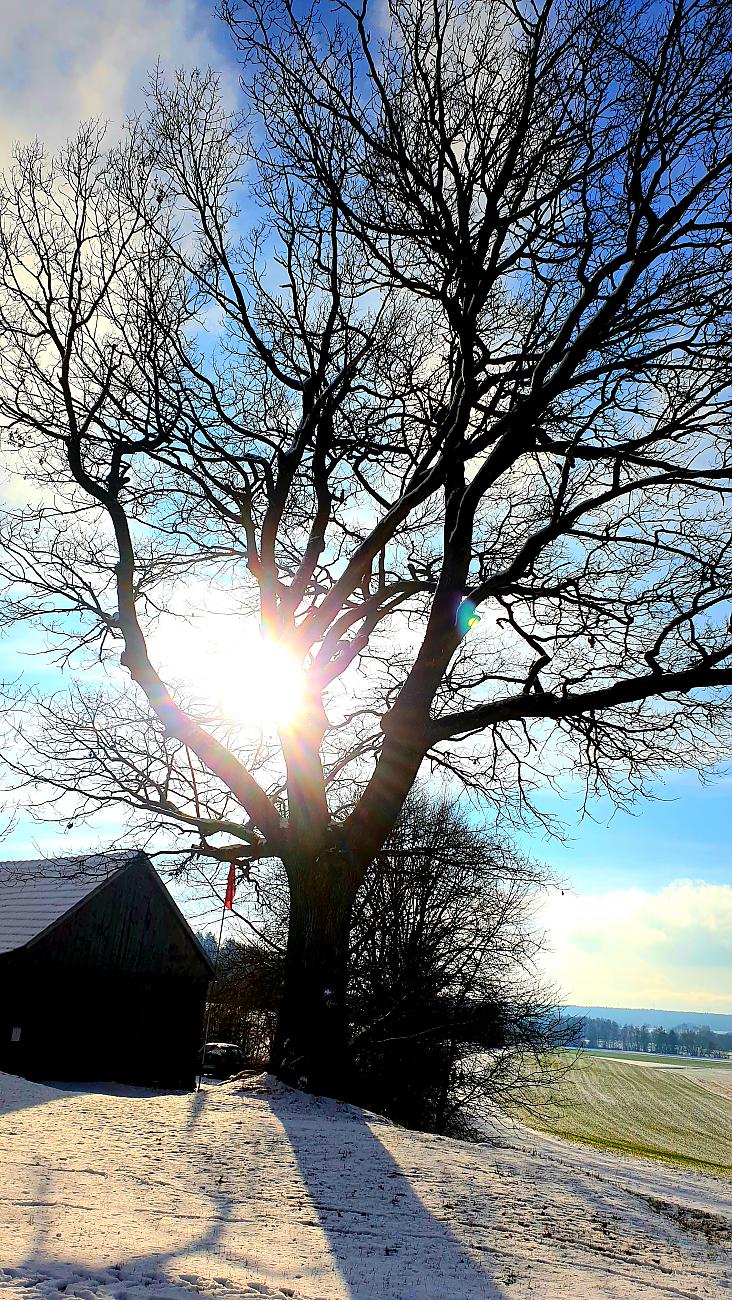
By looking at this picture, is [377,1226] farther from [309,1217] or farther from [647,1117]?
[647,1117]

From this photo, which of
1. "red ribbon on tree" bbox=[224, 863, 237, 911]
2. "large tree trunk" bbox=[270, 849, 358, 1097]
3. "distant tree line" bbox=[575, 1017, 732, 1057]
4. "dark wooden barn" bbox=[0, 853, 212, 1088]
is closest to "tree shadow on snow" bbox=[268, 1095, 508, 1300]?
"large tree trunk" bbox=[270, 849, 358, 1097]

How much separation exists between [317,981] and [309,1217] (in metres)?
4.96

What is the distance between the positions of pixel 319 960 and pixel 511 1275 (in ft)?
18.7

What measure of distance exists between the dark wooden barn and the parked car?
3.84ft

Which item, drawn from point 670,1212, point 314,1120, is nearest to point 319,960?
point 314,1120

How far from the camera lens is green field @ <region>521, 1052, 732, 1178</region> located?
96.1ft

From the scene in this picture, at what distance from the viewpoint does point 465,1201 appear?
5707 millimetres

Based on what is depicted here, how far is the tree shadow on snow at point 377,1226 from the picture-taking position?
3.90 m

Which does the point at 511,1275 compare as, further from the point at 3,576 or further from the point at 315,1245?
the point at 3,576

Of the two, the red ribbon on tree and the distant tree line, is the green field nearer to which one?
the red ribbon on tree

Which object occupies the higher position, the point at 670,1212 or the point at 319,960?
the point at 319,960

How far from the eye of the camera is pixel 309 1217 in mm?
4824

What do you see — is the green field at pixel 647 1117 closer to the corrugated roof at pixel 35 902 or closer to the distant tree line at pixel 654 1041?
the corrugated roof at pixel 35 902

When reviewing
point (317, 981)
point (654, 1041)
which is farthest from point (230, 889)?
point (654, 1041)
